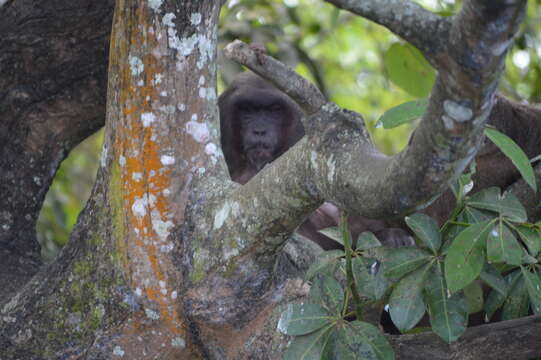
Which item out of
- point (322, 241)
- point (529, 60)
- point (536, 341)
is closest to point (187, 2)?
point (536, 341)

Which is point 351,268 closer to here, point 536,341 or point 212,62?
point 536,341

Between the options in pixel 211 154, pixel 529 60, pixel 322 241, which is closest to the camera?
pixel 211 154

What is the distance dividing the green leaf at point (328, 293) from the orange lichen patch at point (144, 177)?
48cm

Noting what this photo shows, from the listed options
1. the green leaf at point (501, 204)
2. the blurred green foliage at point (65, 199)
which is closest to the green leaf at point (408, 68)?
the green leaf at point (501, 204)

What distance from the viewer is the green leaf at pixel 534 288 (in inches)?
72.6

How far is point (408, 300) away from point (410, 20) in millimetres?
759

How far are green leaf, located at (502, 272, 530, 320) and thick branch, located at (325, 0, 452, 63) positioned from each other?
96 centimetres

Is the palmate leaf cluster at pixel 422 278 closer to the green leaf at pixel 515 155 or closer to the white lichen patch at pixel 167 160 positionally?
the green leaf at pixel 515 155

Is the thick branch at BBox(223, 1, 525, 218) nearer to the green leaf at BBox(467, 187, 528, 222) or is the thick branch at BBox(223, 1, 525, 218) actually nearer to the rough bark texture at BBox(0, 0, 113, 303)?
the green leaf at BBox(467, 187, 528, 222)

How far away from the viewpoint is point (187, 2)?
216cm

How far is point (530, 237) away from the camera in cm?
186

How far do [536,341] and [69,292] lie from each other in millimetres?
1317

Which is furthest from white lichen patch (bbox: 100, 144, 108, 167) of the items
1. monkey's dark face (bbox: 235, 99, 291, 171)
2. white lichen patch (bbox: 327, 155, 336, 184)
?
monkey's dark face (bbox: 235, 99, 291, 171)

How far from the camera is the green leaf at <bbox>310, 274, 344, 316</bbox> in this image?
1.83 m
